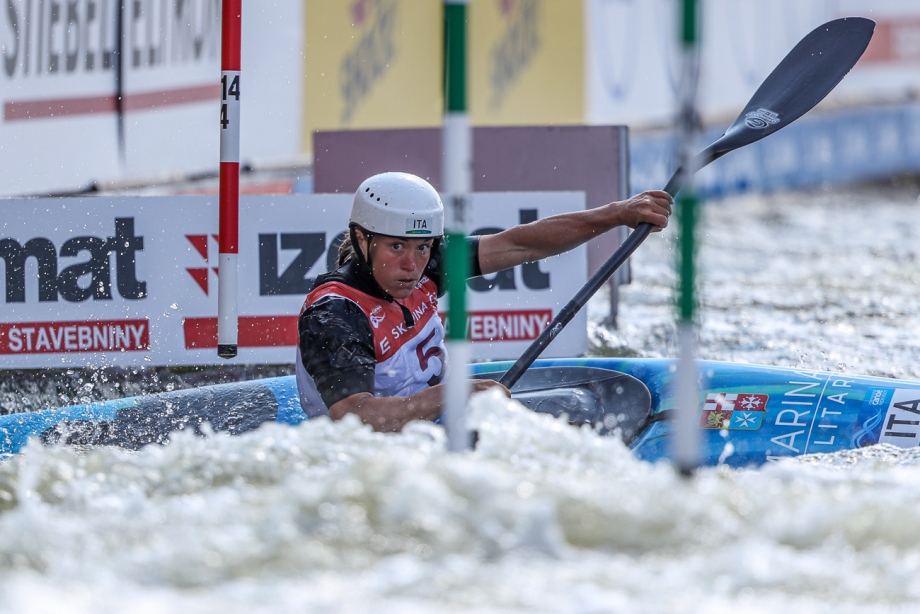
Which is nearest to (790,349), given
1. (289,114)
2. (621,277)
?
(621,277)

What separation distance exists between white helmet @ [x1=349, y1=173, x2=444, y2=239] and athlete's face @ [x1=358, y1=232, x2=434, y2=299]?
0.12 ft

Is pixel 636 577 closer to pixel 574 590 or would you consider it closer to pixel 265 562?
pixel 574 590

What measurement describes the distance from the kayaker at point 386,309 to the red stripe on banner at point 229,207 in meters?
0.55

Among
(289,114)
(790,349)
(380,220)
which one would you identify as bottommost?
(790,349)

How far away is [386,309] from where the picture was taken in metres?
3.84

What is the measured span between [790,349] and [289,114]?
3.42 m

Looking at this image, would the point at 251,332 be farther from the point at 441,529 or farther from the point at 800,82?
the point at 441,529

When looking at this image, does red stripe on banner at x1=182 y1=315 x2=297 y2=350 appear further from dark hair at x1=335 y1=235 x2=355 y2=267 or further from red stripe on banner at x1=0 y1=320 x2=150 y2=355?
dark hair at x1=335 y1=235 x2=355 y2=267

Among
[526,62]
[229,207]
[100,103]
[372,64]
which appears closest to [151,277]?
[229,207]

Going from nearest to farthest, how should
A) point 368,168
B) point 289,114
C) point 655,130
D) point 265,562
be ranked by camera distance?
point 265,562 < point 368,168 < point 289,114 < point 655,130

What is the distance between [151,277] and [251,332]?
1.65 ft

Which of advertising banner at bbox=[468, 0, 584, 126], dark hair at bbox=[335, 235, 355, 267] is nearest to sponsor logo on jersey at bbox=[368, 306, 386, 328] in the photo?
dark hair at bbox=[335, 235, 355, 267]

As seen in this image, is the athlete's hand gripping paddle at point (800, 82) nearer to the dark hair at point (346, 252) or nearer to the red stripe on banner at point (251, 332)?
the dark hair at point (346, 252)

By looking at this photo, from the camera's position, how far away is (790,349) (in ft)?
22.1
